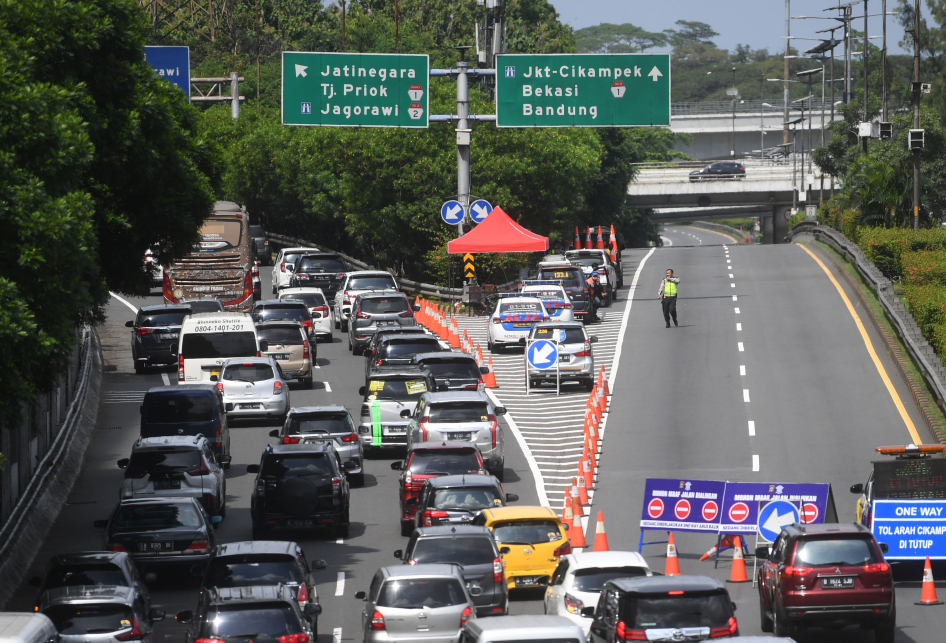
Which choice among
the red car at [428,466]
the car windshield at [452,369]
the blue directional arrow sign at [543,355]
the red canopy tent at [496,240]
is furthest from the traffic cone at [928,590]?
the red canopy tent at [496,240]

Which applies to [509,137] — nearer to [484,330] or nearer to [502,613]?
[484,330]

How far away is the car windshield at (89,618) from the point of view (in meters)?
14.8

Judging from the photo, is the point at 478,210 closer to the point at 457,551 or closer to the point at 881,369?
the point at 881,369

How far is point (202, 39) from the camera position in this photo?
106 m

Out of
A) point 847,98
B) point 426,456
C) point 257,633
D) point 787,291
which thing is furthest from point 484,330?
point 847,98

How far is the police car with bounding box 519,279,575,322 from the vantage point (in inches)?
1585

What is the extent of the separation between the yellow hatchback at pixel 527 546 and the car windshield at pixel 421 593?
10.7 feet

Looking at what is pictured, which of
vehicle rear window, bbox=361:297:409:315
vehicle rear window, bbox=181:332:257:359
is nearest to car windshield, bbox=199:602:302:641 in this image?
vehicle rear window, bbox=181:332:257:359

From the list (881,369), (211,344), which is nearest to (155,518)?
(211,344)

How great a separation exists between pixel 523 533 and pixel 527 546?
19 centimetres

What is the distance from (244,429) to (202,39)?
265ft

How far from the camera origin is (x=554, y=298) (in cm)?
4094

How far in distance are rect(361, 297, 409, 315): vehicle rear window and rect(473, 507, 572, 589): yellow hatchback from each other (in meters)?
20.9

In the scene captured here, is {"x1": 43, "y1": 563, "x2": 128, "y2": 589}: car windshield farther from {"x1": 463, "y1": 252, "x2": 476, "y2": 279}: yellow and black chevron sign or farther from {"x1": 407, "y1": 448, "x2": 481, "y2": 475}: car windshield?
{"x1": 463, "y1": 252, "x2": 476, "y2": 279}: yellow and black chevron sign
